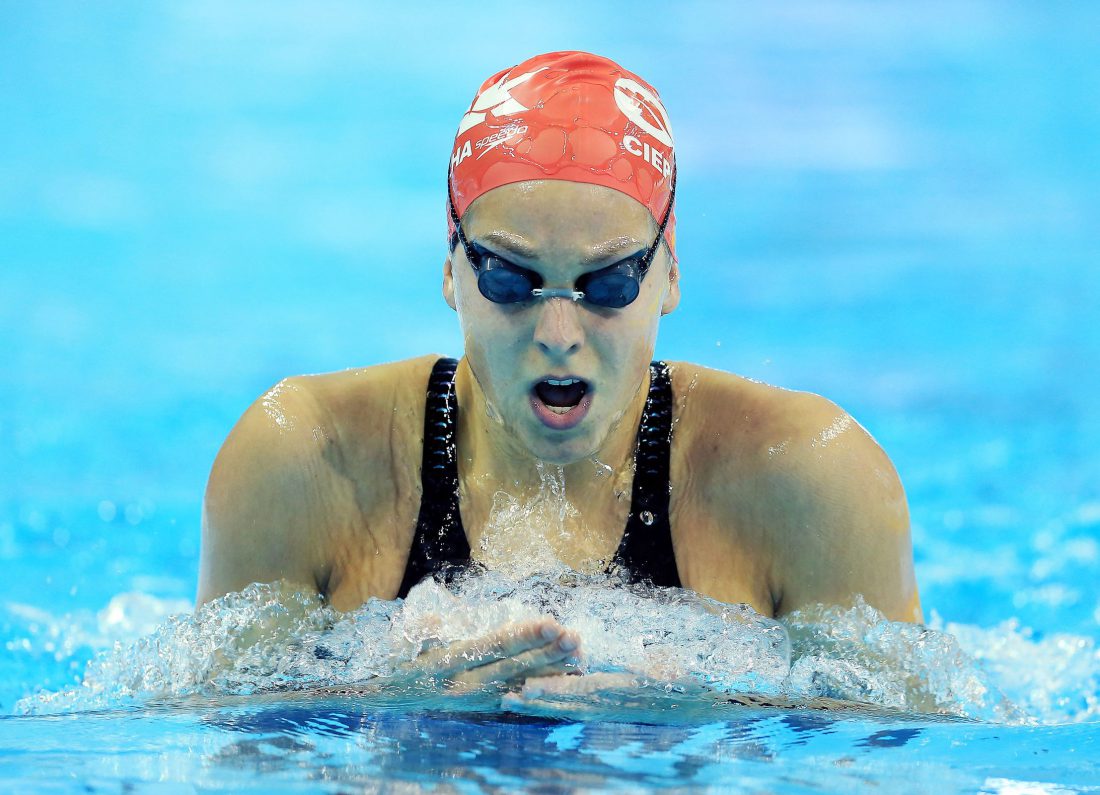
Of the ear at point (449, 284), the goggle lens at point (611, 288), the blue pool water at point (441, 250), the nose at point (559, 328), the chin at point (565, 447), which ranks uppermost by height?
the blue pool water at point (441, 250)

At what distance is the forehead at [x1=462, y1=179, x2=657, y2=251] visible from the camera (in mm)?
2393

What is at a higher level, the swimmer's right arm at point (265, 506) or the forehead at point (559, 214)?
the forehead at point (559, 214)

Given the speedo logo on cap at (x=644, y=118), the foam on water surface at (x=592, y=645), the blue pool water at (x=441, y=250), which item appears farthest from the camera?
the blue pool water at (x=441, y=250)

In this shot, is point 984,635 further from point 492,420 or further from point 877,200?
point 877,200

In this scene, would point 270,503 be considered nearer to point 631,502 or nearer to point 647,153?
point 631,502

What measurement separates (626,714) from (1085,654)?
9.13 feet

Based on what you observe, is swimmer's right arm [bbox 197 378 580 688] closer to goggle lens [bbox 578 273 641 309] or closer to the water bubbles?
the water bubbles

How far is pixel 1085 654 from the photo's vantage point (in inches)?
171

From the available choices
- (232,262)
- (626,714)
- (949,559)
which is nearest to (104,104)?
(232,262)

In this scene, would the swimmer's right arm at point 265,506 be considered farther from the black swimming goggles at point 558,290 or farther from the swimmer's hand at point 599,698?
the swimmer's hand at point 599,698

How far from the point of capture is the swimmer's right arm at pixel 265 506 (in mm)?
2682

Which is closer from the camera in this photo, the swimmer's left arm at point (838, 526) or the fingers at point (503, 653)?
the fingers at point (503, 653)

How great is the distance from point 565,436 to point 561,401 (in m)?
0.07

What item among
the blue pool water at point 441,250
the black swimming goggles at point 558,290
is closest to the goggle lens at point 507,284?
the black swimming goggles at point 558,290
